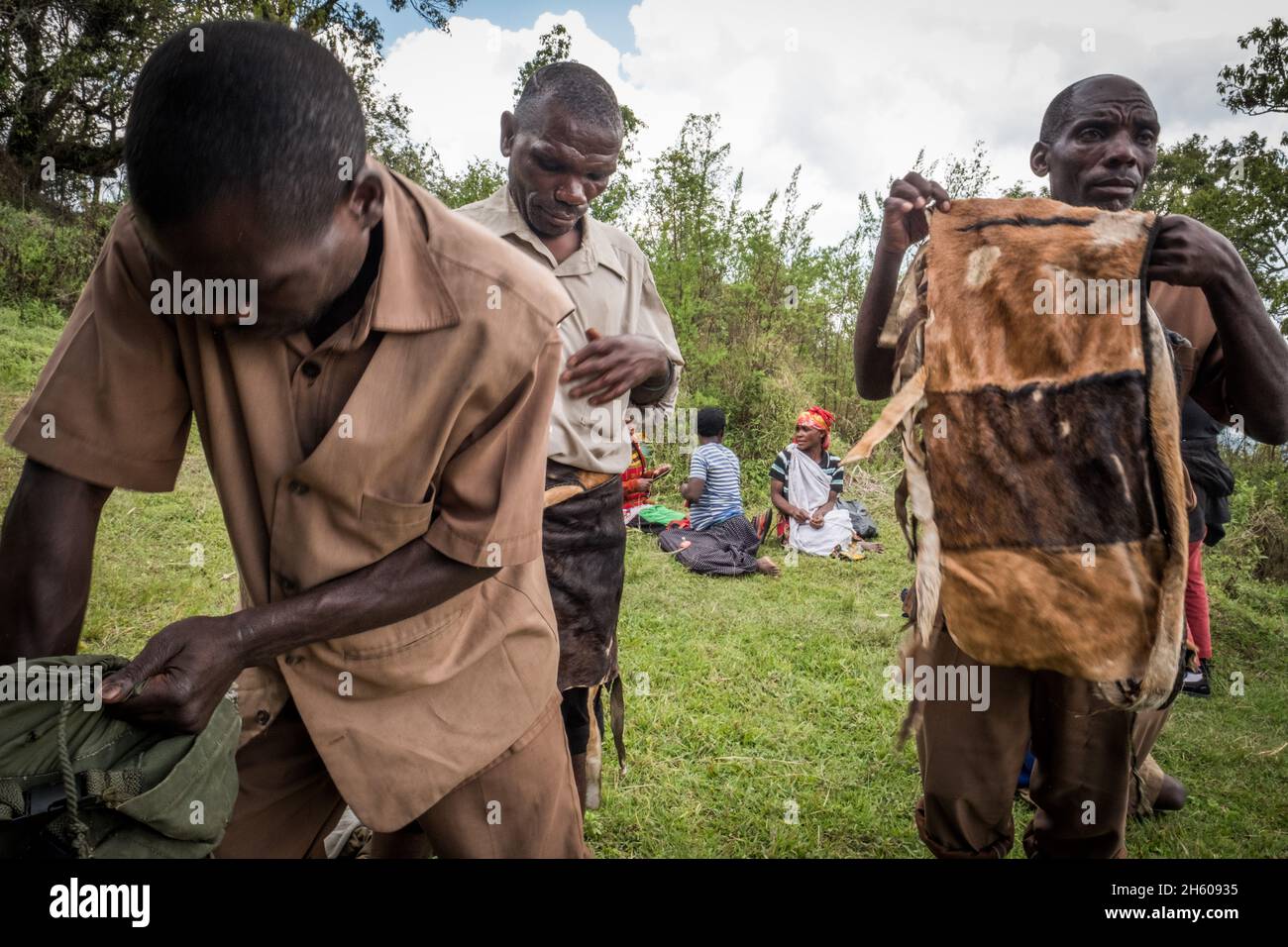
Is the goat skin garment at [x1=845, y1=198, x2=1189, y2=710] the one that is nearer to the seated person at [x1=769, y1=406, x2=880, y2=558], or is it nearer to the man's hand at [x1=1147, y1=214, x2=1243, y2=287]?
the man's hand at [x1=1147, y1=214, x2=1243, y2=287]

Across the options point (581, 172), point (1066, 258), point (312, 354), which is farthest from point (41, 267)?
point (1066, 258)

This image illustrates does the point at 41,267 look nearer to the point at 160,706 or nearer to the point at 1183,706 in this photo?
the point at 160,706

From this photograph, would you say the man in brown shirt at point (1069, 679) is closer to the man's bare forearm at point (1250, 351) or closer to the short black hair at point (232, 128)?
the man's bare forearm at point (1250, 351)

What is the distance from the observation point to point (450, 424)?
1.37 m

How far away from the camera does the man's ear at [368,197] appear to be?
1222mm

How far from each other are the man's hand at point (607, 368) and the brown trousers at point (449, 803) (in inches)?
43.2

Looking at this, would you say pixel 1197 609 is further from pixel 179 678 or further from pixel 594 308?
pixel 179 678

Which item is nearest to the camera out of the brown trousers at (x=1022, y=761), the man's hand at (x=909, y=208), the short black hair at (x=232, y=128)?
the short black hair at (x=232, y=128)

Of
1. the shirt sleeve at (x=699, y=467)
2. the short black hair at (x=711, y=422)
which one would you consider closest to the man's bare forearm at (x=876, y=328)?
the shirt sleeve at (x=699, y=467)

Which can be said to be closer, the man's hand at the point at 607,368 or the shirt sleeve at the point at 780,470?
the man's hand at the point at 607,368

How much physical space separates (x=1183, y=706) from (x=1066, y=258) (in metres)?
3.76

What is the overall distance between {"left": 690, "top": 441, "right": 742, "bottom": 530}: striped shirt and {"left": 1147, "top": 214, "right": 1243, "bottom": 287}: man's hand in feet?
18.2

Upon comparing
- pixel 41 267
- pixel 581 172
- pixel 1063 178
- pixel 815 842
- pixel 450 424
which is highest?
pixel 41 267
